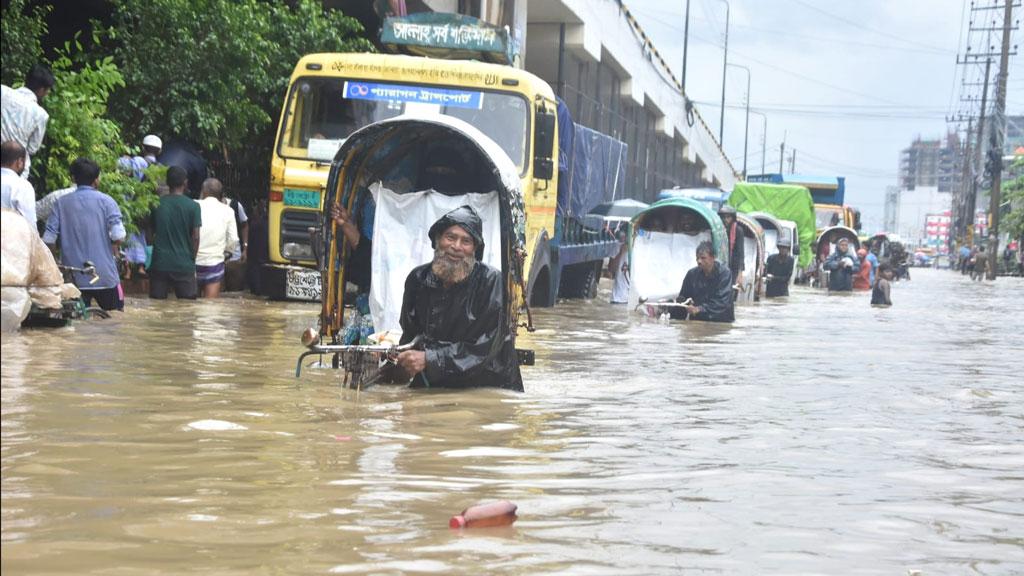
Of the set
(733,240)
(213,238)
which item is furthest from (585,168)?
(213,238)

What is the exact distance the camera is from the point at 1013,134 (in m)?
154

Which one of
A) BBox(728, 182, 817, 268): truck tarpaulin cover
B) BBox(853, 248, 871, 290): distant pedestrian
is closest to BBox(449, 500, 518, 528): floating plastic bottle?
BBox(853, 248, 871, 290): distant pedestrian

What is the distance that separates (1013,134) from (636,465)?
156115 millimetres

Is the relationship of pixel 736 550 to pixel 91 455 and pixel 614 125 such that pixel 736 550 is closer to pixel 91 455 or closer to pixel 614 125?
pixel 91 455

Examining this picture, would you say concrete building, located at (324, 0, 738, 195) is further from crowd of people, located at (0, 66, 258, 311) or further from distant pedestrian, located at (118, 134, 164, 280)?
distant pedestrian, located at (118, 134, 164, 280)

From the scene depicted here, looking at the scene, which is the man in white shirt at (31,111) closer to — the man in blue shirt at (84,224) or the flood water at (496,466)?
the flood water at (496,466)

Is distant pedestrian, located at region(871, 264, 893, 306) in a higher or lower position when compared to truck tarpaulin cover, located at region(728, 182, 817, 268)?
lower

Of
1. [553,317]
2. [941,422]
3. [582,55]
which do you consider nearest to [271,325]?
[553,317]

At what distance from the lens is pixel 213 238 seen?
1748 cm

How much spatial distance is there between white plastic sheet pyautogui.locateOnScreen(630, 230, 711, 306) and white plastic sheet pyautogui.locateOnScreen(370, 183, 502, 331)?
1170 cm

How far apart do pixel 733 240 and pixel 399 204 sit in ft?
48.4

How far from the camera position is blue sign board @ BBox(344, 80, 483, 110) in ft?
52.9

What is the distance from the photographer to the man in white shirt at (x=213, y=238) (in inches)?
685

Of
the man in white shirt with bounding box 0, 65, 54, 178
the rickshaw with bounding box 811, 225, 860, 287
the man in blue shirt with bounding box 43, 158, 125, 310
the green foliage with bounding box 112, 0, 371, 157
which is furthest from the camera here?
the rickshaw with bounding box 811, 225, 860, 287
